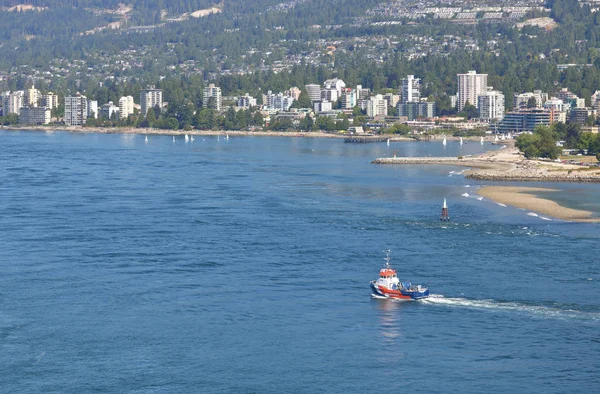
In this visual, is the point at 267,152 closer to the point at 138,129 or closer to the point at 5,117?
the point at 138,129

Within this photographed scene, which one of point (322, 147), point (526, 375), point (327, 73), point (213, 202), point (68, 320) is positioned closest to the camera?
point (526, 375)

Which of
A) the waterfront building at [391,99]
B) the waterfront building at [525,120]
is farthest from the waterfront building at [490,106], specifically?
the waterfront building at [391,99]

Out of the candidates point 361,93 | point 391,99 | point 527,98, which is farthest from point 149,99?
point 527,98

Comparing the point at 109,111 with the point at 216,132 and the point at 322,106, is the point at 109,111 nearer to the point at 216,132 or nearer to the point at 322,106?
the point at 216,132

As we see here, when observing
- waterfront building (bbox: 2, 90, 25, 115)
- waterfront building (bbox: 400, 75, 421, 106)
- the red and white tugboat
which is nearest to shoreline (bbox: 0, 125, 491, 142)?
waterfront building (bbox: 2, 90, 25, 115)

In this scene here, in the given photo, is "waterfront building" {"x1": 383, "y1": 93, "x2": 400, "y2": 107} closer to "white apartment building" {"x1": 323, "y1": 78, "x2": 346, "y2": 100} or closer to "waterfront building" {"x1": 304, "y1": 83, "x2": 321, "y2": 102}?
"white apartment building" {"x1": 323, "y1": 78, "x2": 346, "y2": 100}

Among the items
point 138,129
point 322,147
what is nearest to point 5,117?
point 138,129
